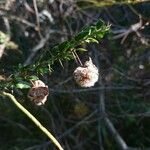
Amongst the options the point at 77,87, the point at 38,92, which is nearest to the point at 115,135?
the point at 77,87

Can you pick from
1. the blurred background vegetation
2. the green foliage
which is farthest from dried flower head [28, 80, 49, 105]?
the blurred background vegetation

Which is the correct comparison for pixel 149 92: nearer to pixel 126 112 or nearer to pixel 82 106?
pixel 126 112

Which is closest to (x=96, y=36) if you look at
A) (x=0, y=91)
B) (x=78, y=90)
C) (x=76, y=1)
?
(x=0, y=91)

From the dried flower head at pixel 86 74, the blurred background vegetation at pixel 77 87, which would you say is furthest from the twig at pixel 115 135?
the dried flower head at pixel 86 74

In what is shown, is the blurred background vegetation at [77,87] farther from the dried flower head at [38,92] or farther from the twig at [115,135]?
the dried flower head at [38,92]

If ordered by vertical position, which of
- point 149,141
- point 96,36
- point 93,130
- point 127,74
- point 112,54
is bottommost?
point 96,36

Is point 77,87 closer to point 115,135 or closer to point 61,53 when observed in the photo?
point 115,135

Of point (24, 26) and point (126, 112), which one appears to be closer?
point (126, 112)

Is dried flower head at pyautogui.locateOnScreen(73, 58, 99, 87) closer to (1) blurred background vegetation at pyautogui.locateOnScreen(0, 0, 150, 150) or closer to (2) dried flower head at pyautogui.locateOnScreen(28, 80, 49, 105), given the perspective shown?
(2) dried flower head at pyautogui.locateOnScreen(28, 80, 49, 105)
